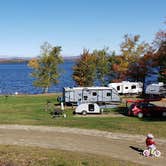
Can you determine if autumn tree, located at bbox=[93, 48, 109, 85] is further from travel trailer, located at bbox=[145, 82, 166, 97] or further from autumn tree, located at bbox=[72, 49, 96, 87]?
travel trailer, located at bbox=[145, 82, 166, 97]

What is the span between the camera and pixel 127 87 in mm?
56625

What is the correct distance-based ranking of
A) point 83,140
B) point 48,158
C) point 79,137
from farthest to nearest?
point 79,137 → point 83,140 → point 48,158

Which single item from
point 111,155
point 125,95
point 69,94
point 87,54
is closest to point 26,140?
point 111,155

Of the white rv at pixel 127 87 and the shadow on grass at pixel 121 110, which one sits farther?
the white rv at pixel 127 87

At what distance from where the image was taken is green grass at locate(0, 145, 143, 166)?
1898 cm

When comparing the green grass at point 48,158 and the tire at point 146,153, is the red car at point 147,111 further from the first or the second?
the green grass at point 48,158

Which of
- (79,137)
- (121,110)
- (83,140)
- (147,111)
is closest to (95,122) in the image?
(79,137)

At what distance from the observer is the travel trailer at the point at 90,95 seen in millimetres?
45188

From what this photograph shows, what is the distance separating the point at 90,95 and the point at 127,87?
12579 mm

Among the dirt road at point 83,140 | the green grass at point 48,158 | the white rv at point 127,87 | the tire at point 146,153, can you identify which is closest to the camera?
the green grass at point 48,158

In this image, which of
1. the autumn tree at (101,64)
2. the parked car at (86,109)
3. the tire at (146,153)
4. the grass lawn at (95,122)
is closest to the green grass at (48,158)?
the tire at (146,153)

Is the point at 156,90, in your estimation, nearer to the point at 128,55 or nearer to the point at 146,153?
the point at 128,55

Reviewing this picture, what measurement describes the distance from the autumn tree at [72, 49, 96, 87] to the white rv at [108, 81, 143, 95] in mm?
10861

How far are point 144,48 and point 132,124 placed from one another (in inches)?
1285
